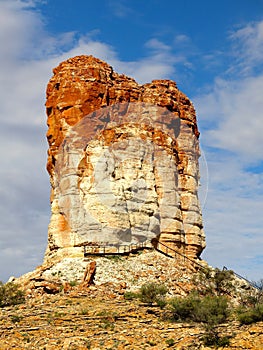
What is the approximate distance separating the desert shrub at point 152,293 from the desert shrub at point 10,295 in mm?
7234

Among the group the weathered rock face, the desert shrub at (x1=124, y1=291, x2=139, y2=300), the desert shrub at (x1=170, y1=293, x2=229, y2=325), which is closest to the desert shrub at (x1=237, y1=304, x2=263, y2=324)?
the desert shrub at (x1=170, y1=293, x2=229, y2=325)

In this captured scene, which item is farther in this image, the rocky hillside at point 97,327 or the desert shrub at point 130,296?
the desert shrub at point 130,296

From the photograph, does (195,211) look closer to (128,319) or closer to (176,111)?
(176,111)

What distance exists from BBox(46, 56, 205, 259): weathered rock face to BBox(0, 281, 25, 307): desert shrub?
19.5ft

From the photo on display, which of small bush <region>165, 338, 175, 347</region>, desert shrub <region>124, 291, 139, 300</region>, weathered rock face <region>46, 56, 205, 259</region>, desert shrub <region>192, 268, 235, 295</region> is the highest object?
weathered rock face <region>46, 56, 205, 259</region>

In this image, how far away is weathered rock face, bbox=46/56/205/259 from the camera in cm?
4866

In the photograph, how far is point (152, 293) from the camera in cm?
4022


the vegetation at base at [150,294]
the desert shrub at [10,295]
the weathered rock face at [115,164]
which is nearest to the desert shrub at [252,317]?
the vegetation at base at [150,294]

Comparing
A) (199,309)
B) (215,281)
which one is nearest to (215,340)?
(199,309)

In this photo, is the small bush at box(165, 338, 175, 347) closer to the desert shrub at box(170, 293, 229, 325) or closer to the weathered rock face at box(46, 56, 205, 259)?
the desert shrub at box(170, 293, 229, 325)

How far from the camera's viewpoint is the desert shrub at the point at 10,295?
4016cm

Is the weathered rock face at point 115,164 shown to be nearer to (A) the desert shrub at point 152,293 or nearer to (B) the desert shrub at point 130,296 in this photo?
(A) the desert shrub at point 152,293

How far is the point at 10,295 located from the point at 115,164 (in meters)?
14.1

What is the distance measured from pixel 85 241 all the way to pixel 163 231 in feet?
22.4
